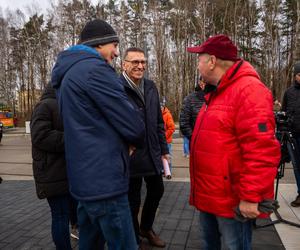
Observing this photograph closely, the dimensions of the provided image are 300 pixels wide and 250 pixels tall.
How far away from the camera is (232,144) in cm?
203

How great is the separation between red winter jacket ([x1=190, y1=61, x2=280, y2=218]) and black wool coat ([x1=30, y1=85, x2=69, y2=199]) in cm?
110

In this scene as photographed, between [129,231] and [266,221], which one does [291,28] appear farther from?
[129,231]

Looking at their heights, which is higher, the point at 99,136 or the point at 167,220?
the point at 99,136

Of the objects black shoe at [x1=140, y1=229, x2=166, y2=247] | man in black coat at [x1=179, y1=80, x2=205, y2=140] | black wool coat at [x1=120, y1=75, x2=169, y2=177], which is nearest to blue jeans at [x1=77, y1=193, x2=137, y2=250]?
black wool coat at [x1=120, y1=75, x2=169, y2=177]

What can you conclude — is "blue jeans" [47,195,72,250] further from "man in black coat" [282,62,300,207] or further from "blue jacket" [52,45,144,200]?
"man in black coat" [282,62,300,207]

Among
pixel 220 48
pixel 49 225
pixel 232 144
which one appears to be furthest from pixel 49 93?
pixel 49 225

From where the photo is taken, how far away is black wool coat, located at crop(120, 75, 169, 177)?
3203 millimetres

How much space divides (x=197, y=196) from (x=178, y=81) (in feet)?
94.2

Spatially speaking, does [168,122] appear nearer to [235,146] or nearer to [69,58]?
[235,146]

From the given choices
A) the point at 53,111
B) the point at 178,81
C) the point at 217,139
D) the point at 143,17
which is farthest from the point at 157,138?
the point at 143,17

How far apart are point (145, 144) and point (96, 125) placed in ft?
4.58

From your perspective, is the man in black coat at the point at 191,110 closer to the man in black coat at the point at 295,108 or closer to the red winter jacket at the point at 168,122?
the man in black coat at the point at 295,108

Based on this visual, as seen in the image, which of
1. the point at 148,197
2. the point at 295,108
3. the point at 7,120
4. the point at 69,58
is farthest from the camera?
the point at 7,120

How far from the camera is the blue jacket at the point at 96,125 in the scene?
1.87 metres
